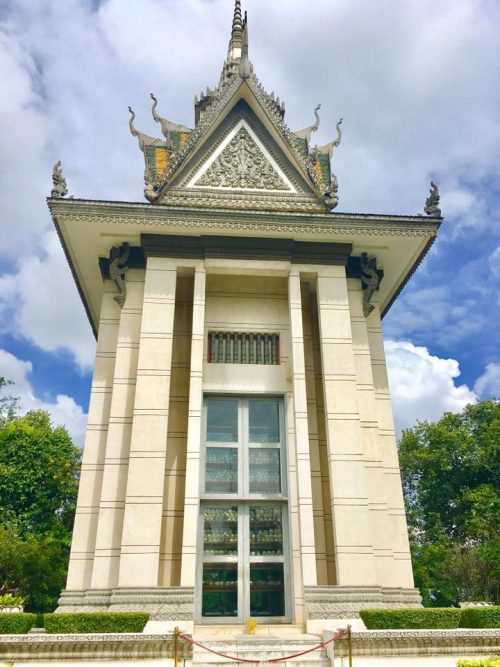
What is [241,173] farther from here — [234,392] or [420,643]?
[420,643]

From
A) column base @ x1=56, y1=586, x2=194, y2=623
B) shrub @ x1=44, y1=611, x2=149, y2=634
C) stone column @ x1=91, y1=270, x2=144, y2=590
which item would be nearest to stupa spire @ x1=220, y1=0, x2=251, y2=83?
stone column @ x1=91, y1=270, x2=144, y2=590

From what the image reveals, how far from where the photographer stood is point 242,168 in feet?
51.3

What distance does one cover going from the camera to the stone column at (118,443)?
38.5 feet

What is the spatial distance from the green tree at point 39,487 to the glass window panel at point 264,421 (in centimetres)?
1642

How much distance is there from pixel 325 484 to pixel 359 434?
1515mm

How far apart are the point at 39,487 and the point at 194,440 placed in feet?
76.3

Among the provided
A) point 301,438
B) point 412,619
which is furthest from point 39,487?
point 412,619

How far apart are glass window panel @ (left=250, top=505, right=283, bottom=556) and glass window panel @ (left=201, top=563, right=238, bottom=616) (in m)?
0.62

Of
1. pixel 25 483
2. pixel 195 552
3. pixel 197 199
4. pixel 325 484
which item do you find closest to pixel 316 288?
pixel 197 199

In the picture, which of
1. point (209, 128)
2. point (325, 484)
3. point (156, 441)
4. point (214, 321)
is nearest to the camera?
point (156, 441)

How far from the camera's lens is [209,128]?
15695 millimetres

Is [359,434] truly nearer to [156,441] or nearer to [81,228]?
[156,441]

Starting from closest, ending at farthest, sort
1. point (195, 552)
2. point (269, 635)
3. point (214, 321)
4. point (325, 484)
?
point (269, 635) < point (195, 552) < point (325, 484) < point (214, 321)

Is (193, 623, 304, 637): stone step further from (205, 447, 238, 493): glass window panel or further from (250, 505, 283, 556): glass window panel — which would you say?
(205, 447, 238, 493): glass window panel
